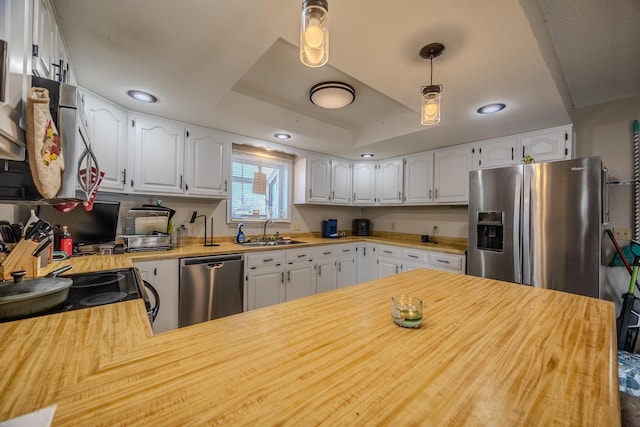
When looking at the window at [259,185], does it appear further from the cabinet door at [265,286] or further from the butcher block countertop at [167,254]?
the cabinet door at [265,286]

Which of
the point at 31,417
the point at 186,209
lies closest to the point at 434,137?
the point at 186,209

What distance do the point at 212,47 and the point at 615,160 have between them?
3.58m

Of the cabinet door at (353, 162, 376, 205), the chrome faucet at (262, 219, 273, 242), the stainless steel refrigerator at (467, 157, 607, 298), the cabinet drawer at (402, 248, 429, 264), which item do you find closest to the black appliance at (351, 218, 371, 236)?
the cabinet door at (353, 162, 376, 205)

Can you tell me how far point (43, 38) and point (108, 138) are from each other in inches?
54.1

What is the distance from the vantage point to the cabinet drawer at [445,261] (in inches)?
111

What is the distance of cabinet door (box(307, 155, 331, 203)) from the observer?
369cm

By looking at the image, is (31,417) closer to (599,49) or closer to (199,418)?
(199,418)

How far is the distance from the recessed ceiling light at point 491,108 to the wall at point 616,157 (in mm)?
1291

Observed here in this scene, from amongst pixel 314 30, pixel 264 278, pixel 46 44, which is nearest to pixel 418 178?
pixel 264 278

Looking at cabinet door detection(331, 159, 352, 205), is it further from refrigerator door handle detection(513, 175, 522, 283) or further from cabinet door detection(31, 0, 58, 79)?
cabinet door detection(31, 0, 58, 79)

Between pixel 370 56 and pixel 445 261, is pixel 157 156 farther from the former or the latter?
pixel 445 261

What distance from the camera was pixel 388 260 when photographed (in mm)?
3506

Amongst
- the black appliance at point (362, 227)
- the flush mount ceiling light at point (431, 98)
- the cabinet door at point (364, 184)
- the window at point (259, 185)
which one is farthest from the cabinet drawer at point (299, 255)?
the flush mount ceiling light at point (431, 98)

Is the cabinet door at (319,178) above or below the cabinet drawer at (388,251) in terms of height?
above
